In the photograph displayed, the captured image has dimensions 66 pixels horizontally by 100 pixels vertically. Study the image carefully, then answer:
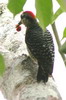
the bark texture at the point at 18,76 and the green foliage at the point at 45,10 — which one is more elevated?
the green foliage at the point at 45,10

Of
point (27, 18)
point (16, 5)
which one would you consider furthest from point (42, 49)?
point (16, 5)

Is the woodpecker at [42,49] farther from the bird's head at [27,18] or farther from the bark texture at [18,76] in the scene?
the bird's head at [27,18]

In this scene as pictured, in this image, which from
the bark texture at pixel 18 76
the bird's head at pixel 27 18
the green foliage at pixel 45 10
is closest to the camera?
the green foliage at pixel 45 10

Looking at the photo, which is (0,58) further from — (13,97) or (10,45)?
(10,45)

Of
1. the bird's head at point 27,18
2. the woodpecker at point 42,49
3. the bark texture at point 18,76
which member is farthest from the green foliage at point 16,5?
the bird's head at point 27,18

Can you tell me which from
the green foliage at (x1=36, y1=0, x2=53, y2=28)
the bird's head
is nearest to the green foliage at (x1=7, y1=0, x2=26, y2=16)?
the green foliage at (x1=36, y1=0, x2=53, y2=28)

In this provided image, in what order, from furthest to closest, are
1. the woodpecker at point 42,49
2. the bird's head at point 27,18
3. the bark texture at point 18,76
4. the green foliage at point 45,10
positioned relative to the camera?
the bird's head at point 27,18 → the woodpecker at point 42,49 → the bark texture at point 18,76 → the green foliage at point 45,10

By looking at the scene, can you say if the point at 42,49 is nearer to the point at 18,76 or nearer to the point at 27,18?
the point at 18,76

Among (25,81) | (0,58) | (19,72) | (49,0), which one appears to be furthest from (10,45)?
(49,0)
